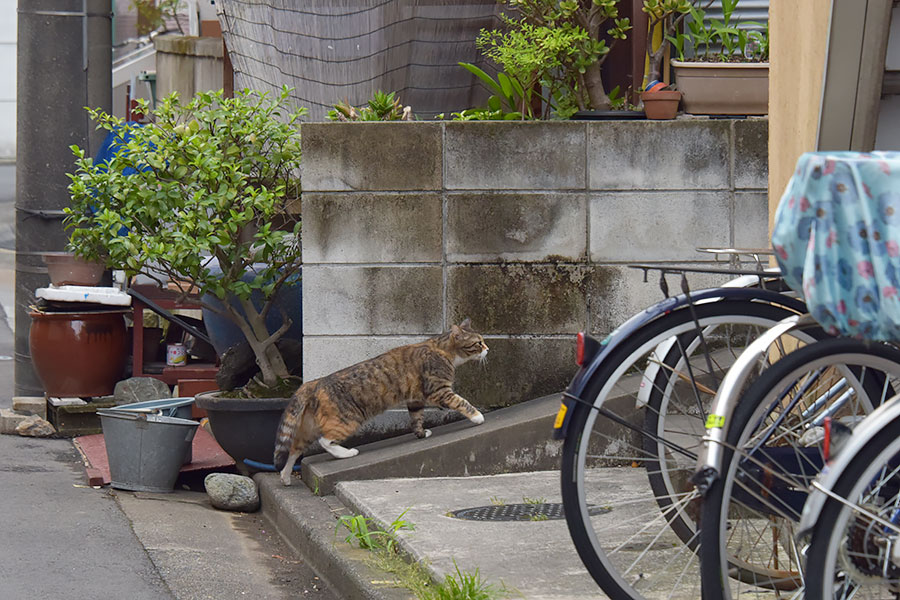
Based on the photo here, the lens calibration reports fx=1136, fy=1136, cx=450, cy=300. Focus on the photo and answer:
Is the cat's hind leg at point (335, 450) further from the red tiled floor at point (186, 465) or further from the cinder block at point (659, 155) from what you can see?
the cinder block at point (659, 155)

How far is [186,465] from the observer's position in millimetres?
7090

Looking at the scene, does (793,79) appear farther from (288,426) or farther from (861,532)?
(288,426)

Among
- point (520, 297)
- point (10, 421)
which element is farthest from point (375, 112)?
point (10, 421)

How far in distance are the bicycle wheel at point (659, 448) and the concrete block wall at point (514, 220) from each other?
1272 mm

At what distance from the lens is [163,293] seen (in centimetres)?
877

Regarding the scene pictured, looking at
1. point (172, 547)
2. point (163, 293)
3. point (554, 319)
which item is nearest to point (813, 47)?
point (554, 319)

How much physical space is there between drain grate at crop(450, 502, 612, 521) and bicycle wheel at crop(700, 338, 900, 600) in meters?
1.30

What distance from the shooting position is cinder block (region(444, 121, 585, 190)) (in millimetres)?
6320

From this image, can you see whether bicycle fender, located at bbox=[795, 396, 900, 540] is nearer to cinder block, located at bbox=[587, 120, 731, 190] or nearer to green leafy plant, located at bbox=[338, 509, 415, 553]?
green leafy plant, located at bbox=[338, 509, 415, 553]

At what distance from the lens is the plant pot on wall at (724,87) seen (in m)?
6.70

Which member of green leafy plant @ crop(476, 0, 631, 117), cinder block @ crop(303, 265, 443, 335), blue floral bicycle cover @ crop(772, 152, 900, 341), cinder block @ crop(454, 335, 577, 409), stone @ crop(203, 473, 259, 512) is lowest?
stone @ crop(203, 473, 259, 512)

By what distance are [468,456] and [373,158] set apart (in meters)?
1.73

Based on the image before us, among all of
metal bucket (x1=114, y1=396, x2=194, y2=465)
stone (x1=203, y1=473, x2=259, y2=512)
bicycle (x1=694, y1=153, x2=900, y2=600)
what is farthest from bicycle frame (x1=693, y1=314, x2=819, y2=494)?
metal bucket (x1=114, y1=396, x2=194, y2=465)

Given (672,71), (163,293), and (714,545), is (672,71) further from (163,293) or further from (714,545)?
(714,545)
